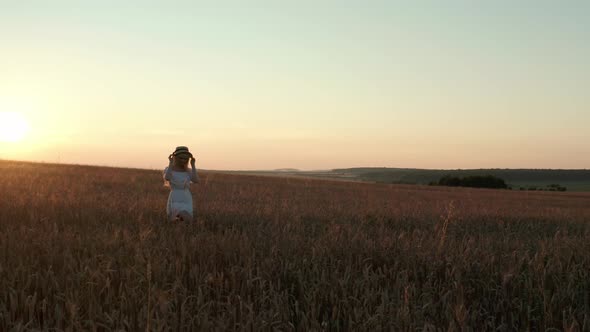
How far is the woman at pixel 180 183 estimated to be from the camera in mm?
7621

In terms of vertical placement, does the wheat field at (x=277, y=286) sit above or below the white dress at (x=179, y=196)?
below

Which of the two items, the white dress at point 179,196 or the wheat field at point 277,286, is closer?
the wheat field at point 277,286

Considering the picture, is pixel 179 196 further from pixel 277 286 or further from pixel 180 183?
pixel 277 286

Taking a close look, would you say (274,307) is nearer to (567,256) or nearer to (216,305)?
(216,305)

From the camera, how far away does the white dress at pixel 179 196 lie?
763 centimetres

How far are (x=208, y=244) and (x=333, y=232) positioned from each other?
1918 mm

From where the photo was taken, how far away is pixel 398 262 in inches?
187

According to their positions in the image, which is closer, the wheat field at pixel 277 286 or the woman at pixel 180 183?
the wheat field at pixel 277 286

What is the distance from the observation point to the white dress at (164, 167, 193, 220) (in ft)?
25.0

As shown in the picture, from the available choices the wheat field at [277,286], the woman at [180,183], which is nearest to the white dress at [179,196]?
the woman at [180,183]

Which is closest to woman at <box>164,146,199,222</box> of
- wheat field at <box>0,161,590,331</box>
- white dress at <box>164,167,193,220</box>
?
white dress at <box>164,167,193,220</box>

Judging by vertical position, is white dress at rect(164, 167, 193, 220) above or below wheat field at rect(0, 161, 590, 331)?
above

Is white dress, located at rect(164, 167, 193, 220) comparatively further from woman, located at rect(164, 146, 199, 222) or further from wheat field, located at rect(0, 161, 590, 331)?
wheat field, located at rect(0, 161, 590, 331)

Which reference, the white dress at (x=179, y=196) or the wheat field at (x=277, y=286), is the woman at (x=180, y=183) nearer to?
the white dress at (x=179, y=196)
